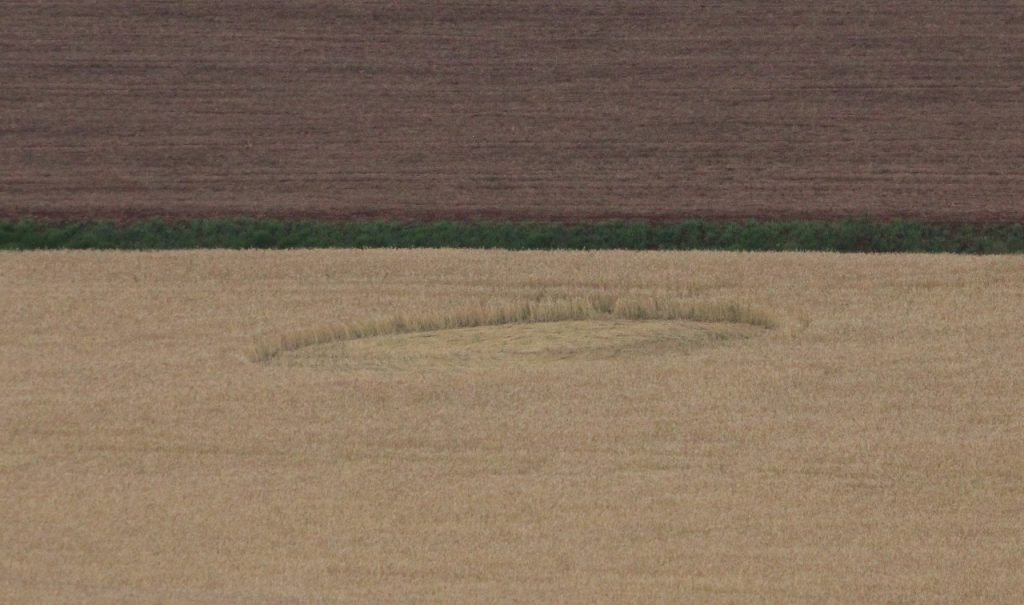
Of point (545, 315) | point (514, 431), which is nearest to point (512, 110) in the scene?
point (545, 315)

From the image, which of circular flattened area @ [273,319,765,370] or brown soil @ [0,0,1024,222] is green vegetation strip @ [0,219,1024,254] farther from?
circular flattened area @ [273,319,765,370]

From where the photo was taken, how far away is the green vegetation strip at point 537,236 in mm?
23328

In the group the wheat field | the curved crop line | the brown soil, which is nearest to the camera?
the wheat field

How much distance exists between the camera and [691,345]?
16500 millimetres

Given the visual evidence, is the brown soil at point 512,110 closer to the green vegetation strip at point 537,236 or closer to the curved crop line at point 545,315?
the green vegetation strip at point 537,236

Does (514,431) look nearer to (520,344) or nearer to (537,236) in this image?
(520,344)

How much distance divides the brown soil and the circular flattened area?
24.6ft

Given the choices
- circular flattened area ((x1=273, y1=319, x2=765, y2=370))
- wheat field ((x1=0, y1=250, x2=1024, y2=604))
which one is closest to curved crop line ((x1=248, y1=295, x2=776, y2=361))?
wheat field ((x1=0, y1=250, x2=1024, y2=604))

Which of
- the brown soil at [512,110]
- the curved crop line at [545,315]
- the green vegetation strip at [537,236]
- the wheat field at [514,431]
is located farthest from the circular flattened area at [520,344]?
the brown soil at [512,110]

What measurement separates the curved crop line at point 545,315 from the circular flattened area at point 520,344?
0.17m

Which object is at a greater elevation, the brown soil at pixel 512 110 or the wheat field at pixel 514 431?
the wheat field at pixel 514 431

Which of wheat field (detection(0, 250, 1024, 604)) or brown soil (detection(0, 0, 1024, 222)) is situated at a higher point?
wheat field (detection(0, 250, 1024, 604))

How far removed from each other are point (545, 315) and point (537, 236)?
19.8 ft

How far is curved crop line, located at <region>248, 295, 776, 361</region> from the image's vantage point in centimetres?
1730
